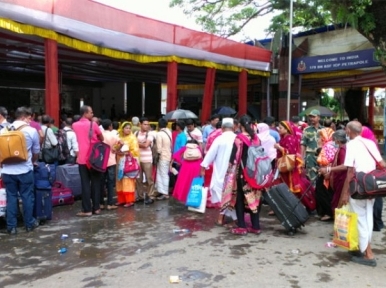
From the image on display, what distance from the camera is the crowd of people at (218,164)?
4461 millimetres

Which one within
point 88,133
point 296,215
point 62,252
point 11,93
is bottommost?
point 62,252

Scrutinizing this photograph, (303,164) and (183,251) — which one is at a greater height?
(303,164)

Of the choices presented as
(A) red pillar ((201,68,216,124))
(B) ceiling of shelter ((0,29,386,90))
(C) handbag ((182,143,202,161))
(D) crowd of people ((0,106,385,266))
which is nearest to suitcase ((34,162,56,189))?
(D) crowd of people ((0,106,385,266))

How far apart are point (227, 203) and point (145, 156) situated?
2.33 metres

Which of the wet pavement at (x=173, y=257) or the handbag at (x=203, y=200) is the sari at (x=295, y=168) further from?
the handbag at (x=203, y=200)

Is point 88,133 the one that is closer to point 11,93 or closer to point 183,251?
point 183,251

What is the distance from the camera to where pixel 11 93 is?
59.0ft

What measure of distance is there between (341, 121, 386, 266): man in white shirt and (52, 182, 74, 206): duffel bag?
14.8 feet

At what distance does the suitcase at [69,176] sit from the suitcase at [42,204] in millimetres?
1362

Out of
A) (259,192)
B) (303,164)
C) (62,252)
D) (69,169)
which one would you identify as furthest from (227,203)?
(69,169)

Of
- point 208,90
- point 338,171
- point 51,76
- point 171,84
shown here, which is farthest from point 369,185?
point 208,90

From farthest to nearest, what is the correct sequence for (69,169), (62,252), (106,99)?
(106,99) → (69,169) → (62,252)

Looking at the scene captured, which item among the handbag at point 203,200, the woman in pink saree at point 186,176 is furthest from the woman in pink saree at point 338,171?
the woman in pink saree at point 186,176

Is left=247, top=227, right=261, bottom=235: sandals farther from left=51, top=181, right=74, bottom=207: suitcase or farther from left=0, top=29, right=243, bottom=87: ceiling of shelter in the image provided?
left=0, top=29, right=243, bottom=87: ceiling of shelter
